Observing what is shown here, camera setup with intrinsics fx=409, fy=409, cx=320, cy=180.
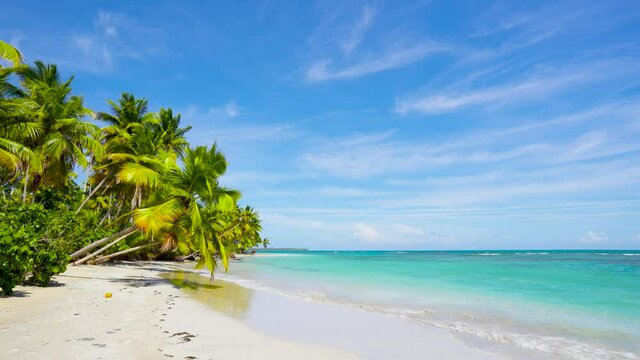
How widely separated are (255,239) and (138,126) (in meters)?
43.3

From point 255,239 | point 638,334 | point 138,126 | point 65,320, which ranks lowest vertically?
point 638,334

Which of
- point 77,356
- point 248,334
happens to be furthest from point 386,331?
point 77,356

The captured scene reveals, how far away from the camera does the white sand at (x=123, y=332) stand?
18.0 feet

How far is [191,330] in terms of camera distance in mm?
7215

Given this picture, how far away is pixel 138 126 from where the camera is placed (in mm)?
23094

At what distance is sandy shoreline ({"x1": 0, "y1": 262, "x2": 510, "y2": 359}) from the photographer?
18.8ft

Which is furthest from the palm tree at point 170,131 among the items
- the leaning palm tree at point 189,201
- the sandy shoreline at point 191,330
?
the sandy shoreline at point 191,330

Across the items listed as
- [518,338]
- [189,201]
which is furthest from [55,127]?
[518,338]

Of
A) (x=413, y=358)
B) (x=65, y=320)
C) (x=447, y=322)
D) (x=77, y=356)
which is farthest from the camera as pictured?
(x=447, y=322)

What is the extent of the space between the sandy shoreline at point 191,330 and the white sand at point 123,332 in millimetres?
13

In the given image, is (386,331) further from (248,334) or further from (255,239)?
(255,239)

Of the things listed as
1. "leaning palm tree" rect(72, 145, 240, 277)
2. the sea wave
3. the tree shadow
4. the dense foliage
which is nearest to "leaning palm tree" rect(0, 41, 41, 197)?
the dense foliage

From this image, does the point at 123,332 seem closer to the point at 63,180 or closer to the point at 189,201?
the point at 189,201

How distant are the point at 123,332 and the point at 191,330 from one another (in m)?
1.12
